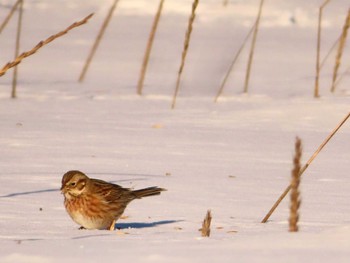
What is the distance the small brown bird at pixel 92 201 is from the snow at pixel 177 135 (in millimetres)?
82

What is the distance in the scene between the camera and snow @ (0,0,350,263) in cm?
370

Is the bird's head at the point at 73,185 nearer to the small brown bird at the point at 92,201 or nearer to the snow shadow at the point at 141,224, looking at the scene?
the small brown bird at the point at 92,201

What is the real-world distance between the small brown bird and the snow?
0.08 m

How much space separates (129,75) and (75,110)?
8.56 ft

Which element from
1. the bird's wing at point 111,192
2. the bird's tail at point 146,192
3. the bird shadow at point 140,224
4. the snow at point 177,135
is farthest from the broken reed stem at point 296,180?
the bird's tail at point 146,192

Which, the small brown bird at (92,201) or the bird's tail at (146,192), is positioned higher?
the small brown bird at (92,201)

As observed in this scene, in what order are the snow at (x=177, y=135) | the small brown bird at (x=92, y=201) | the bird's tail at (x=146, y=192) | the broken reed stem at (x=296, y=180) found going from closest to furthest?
the broken reed stem at (x=296, y=180)
the snow at (x=177, y=135)
the small brown bird at (x=92, y=201)
the bird's tail at (x=146, y=192)

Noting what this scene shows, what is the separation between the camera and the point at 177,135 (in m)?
8.13

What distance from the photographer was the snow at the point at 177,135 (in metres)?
3.70

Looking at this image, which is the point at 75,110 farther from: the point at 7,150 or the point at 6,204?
the point at 6,204

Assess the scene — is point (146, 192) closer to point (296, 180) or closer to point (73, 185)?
point (73, 185)

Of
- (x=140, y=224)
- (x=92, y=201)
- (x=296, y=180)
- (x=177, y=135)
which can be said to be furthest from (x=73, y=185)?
(x=177, y=135)

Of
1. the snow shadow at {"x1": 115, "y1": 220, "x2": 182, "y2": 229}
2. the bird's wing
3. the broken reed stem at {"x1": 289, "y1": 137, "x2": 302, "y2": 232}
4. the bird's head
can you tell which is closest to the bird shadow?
the snow shadow at {"x1": 115, "y1": 220, "x2": 182, "y2": 229}

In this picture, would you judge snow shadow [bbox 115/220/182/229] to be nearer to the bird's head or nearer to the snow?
the snow
